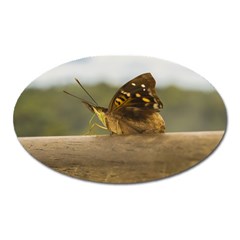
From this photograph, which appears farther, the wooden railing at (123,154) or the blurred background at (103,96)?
the blurred background at (103,96)

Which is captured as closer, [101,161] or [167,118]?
[101,161]

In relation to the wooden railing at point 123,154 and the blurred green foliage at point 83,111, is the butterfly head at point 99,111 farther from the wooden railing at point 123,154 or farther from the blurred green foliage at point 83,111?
the wooden railing at point 123,154

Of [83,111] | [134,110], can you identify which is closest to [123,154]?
[134,110]

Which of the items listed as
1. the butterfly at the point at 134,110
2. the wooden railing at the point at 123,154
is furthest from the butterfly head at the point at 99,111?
the wooden railing at the point at 123,154

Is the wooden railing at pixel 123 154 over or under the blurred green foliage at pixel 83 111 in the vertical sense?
under

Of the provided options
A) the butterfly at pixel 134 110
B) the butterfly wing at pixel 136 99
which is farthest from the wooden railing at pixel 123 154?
the butterfly wing at pixel 136 99
